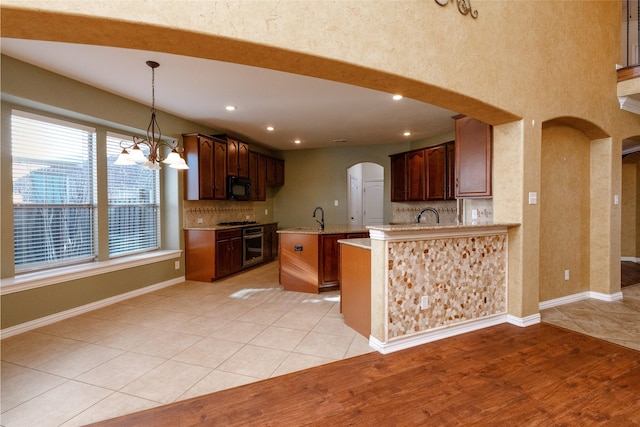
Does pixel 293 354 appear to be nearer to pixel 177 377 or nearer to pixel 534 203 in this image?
pixel 177 377

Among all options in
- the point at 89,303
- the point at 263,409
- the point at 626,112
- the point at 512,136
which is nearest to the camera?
the point at 263,409

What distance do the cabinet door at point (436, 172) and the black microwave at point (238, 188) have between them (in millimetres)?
3625

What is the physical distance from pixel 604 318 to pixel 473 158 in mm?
2258

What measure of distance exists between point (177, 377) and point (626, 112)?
5.94 m

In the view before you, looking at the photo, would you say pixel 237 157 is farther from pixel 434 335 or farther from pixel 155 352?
pixel 434 335

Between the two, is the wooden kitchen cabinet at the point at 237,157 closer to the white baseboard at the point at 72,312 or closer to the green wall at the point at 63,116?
the green wall at the point at 63,116

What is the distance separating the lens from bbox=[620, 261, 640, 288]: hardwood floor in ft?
15.8

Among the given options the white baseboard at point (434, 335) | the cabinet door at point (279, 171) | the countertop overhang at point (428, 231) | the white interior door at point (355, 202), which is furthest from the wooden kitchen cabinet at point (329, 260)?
the white interior door at point (355, 202)

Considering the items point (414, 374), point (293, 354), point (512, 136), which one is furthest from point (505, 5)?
point (293, 354)

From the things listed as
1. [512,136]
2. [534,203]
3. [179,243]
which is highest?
[512,136]

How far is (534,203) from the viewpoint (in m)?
3.14

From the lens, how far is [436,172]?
557 centimetres

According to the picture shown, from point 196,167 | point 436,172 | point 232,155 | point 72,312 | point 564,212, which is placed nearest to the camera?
point 72,312

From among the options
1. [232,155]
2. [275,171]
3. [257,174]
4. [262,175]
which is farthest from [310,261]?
[275,171]
